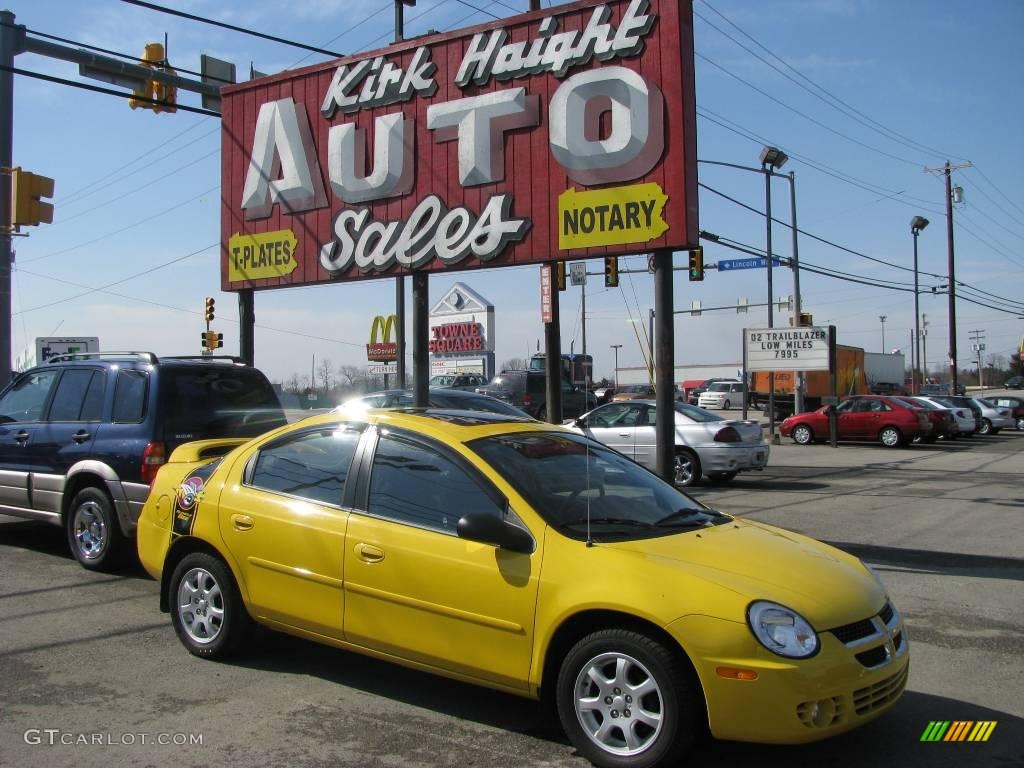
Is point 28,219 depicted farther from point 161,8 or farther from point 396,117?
point 396,117

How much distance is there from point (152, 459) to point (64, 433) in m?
1.33

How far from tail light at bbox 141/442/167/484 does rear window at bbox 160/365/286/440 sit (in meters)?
0.15

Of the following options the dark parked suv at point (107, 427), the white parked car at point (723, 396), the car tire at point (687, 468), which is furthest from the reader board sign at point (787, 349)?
the dark parked suv at point (107, 427)

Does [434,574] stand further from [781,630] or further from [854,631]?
[854,631]

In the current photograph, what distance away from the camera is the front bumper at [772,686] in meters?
3.64

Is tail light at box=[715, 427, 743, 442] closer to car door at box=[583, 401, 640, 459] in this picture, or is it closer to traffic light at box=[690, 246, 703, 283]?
car door at box=[583, 401, 640, 459]

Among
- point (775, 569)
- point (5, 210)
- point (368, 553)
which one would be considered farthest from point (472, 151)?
point (5, 210)

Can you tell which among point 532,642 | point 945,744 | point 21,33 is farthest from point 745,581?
point 21,33

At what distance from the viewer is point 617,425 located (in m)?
16.3

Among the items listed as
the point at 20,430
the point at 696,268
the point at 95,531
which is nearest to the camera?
the point at 95,531

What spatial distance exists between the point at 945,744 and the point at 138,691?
4223mm

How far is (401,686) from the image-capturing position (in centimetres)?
511
